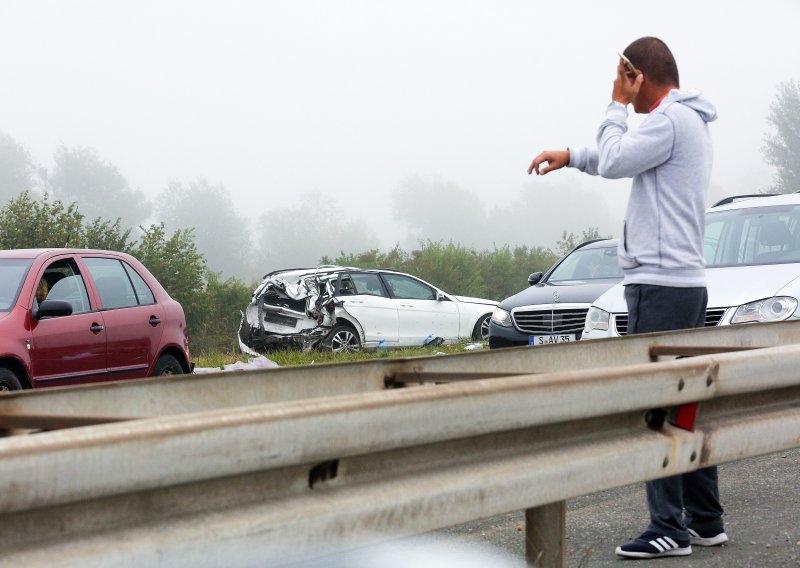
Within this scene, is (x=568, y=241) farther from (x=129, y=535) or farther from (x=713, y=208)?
(x=129, y=535)

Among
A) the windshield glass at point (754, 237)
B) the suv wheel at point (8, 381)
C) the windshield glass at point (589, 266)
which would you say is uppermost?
the windshield glass at point (754, 237)

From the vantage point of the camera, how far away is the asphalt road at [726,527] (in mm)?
4629

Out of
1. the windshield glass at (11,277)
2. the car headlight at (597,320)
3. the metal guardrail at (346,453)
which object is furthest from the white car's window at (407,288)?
the metal guardrail at (346,453)

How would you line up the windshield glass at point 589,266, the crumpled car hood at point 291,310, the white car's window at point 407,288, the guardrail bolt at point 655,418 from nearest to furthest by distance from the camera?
the guardrail bolt at point 655,418 → the windshield glass at point 589,266 → the crumpled car hood at point 291,310 → the white car's window at point 407,288

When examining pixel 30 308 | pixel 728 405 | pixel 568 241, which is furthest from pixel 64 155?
pixel 728 405

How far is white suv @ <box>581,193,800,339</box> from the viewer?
28.1 ft

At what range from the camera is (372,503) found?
2.30 m

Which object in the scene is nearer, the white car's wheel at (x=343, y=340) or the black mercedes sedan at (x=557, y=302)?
the black mercedes sedan at (x=557, y=302)

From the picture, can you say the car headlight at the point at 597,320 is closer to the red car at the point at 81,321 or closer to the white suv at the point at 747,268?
the white suv at the point at 747,268

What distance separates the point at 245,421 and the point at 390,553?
5.29 ft

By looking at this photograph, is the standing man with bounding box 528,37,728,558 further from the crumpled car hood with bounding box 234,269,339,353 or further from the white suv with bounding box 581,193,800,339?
the crumpled car hood with bounding box 234,269,339,353

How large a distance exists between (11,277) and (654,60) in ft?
24.0

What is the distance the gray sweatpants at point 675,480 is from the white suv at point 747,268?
3.72 metres

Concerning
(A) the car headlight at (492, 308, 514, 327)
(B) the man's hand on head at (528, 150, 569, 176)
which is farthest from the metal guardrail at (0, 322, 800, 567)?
(A) the car headlight at (492, 308, 514, 327)
